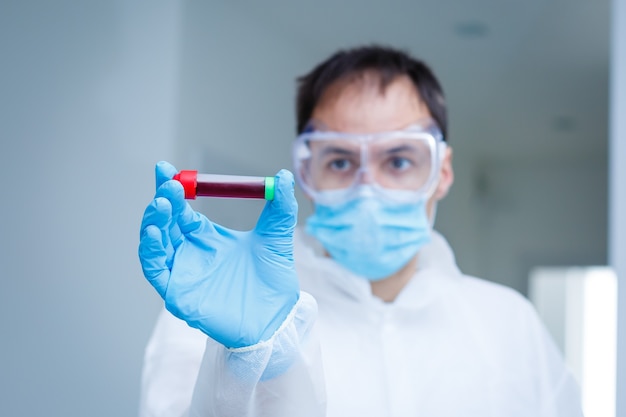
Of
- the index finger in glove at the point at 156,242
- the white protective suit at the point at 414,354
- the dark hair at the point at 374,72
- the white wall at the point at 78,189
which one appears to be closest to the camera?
the index finger in glove at the point at 156,242

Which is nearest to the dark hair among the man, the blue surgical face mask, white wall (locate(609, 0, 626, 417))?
the man

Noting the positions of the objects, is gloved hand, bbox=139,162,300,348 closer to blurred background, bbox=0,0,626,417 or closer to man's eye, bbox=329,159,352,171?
man's eye, bbox=329,159,352,171

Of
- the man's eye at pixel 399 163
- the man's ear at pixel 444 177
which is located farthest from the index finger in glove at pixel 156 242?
the man's ear at pixel 444 177

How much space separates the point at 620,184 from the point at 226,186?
3.31 ft

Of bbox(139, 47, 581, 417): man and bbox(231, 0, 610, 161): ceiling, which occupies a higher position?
bbox(231, 0, 610, 161): ceiling

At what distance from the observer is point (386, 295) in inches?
61.1

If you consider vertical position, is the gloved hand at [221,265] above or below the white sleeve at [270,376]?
above

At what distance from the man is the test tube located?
275 millimetres

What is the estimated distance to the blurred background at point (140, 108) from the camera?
5.92ft

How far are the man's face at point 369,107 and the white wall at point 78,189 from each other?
2.66 feet

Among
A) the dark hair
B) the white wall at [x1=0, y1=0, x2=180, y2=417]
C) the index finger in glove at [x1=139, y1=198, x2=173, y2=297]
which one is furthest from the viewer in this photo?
the white wall at [x1=0, y1=0, x2=180, y2=417]

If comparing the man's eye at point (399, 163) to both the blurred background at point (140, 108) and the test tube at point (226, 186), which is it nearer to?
the blurred background at point (140, 108)

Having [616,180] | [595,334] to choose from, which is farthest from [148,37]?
[595,334]

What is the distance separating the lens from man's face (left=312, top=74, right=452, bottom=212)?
1497 mm
